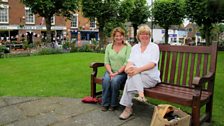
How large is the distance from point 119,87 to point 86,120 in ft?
2.58

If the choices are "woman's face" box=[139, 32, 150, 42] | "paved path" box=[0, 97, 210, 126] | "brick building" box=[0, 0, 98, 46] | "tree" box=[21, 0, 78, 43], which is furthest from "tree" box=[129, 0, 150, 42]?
"woman's face" box=[139, 32, 150, 42]

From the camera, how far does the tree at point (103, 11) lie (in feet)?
90.2

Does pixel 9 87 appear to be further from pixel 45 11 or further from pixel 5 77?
pixel 45 11

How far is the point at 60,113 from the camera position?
4.66 meters

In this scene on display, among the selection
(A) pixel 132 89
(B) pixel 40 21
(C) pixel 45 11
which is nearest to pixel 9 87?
(A) pixel 132 89

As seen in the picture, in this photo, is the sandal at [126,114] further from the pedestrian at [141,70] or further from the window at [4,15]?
the window at [4,15]

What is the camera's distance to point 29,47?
2158 centimetres

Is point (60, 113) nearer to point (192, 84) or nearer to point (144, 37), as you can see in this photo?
point (144, 37)

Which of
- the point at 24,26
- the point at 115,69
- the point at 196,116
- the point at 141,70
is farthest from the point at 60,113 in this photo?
the point at 24,26

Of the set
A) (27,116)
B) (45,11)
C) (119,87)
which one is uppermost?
(45,11)

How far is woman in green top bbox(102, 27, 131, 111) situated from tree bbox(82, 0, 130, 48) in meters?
20.8

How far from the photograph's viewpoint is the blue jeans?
15.2 ft

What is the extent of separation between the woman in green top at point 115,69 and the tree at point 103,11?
20.8 m

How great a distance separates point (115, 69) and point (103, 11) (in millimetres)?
23234
